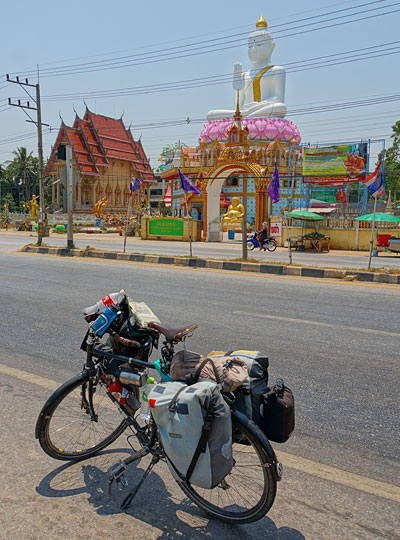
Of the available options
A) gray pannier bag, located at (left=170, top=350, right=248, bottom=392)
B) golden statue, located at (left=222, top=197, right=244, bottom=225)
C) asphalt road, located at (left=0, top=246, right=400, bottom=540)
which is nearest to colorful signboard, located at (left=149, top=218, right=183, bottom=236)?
golden statue, located at (left=222, top=197, right=244, bottom=225)

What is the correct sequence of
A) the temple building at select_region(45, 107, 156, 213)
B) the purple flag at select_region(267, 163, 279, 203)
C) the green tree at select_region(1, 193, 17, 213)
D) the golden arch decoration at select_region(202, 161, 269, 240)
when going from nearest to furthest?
the purple flag at select_region(267, 163, 279, 203) < the golden arch decoration at select_region(202, 161, 269, 240) < the temple building at select_region(45, 107, 156, 213) < the green tree at select_region(1, 193, 17, 213)

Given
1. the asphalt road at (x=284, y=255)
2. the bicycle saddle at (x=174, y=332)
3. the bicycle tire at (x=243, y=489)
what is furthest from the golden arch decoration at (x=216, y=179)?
the bicycle tire at (x=243, y=489)

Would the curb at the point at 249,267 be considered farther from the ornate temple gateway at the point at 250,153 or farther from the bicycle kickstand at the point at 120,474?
the ornate temple gateway at the point at 250,153

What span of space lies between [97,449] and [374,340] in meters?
3.65

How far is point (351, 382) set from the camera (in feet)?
14.0

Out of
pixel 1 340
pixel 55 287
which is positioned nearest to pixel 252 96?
pixel 55 287

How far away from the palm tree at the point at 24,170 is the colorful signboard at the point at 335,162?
44.0 metres

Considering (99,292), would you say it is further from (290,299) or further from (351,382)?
(351,382)

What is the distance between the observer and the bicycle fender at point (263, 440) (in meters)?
2.27

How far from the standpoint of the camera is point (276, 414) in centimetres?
235

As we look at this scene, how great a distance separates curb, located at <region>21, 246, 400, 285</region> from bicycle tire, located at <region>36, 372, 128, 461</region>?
858cm

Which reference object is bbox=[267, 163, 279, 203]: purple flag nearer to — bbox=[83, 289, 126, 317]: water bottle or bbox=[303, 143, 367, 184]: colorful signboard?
bbox=[303, 143, 367, 184]: colorful signboard

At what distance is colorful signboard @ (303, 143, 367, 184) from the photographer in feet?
97.4

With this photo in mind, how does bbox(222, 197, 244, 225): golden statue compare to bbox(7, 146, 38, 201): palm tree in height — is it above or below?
below
